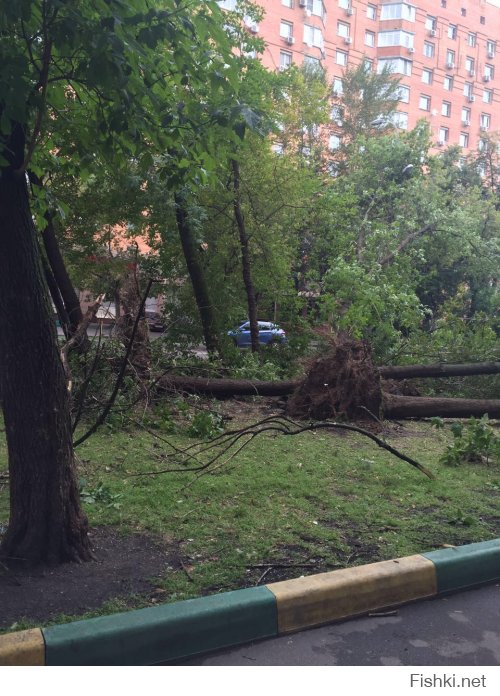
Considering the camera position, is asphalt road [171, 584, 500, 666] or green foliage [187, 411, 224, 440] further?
green foliage [187, 411, 224, 440]

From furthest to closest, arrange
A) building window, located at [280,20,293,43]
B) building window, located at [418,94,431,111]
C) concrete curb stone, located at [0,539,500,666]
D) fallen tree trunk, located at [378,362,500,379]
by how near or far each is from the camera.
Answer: building window, located at [418,94,431,111]
building window, located at [280,20,293,43]
fallen tree trunk, located at [378,362,500,379]
concrete curb stone, located at [0,539,500,666]

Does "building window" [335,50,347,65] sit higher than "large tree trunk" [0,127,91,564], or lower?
higher

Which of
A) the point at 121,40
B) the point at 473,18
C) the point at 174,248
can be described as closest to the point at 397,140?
the point at 174,248

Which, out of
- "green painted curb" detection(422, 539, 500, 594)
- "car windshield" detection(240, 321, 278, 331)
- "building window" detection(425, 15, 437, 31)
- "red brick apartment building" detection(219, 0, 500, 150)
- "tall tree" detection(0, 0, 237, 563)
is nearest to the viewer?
"tall tree" detection(0, 0, 237, 563)

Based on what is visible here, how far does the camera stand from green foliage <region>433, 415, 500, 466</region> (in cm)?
721

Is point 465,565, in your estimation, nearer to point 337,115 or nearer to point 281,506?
Answer: point 281,506

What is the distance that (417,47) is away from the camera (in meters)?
54.7

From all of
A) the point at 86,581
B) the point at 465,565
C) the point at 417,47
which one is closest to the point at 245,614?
the point at 86,581

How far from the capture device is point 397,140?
25.7 meters

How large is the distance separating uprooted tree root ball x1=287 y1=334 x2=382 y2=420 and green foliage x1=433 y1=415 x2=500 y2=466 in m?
1.75

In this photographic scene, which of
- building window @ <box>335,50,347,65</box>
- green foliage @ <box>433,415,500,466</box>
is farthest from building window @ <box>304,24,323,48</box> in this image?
green foliage @ <box>433,415,500,466</box>

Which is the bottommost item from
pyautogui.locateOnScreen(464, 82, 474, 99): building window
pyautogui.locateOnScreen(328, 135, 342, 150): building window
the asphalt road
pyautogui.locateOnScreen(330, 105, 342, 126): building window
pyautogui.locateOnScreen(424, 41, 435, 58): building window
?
the asphalt road

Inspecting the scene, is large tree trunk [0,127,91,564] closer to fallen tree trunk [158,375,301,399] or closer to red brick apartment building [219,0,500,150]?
fallen tree trunk [158,375,301,399]
